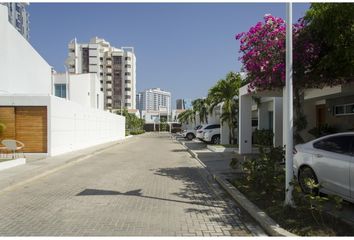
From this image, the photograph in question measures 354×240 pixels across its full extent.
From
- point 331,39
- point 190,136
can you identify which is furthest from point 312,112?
point 190,136

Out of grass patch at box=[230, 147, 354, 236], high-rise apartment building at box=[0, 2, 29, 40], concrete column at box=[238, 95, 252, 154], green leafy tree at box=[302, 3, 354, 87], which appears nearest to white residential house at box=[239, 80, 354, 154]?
concrete column at box=[238, 95, 252, 154]

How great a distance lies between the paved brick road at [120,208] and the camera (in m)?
6.71

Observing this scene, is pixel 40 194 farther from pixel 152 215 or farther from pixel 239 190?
pixel 239 190

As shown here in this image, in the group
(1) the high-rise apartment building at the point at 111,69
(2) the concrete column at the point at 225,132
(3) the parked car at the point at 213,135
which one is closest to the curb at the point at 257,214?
(2) the concrete column at the point at 225,132

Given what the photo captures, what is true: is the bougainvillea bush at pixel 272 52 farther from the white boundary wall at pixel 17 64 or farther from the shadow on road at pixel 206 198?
the white boundary wall at pixel 17 64

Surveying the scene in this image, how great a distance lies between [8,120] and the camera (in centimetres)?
2017

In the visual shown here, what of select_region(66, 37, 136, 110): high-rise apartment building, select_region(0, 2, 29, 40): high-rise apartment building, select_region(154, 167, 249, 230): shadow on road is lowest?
select_region(154, 167, 249, 230): shadow on road

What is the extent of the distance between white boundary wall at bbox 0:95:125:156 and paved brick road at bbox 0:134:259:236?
26.4 ft

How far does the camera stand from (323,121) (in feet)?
70.1

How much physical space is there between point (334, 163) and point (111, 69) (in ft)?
408

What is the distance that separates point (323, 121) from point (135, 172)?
1136cm

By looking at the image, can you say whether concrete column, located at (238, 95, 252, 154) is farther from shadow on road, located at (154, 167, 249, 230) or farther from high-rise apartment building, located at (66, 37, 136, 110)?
high-rise apartment building, located at (66, 37, 136, 110)

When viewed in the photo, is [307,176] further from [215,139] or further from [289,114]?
[215,139]

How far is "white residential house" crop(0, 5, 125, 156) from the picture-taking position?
66.6 feet
